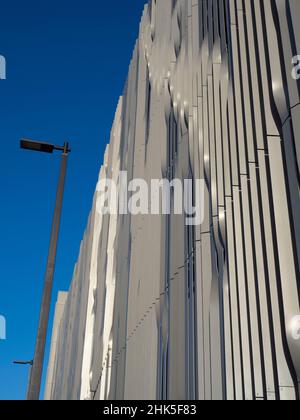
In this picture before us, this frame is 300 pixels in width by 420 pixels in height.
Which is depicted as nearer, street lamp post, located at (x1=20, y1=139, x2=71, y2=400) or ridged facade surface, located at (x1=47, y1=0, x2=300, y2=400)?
ridged facade surface, located at (x1=47, y1=0, x2=300, y2=400)

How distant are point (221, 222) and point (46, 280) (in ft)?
9.87

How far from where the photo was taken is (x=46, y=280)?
8.57 meters

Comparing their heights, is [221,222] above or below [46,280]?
above

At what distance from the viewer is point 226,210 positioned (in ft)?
24.6

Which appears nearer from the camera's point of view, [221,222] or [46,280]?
[221,222]

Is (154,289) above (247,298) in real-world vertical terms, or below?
above

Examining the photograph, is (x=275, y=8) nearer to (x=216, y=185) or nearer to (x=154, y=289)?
(x=216, y=185)

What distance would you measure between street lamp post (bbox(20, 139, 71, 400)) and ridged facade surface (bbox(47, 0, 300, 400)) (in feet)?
7.58

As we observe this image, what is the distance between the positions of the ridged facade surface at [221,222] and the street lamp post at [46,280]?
2311 mm

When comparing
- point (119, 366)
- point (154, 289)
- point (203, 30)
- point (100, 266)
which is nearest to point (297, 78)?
point (203, 30)

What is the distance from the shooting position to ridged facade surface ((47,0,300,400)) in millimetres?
5707

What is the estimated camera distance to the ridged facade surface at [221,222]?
5707 millimetres

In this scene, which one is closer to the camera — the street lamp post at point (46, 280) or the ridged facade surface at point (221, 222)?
the ridged facade surface at point (221, 222)
